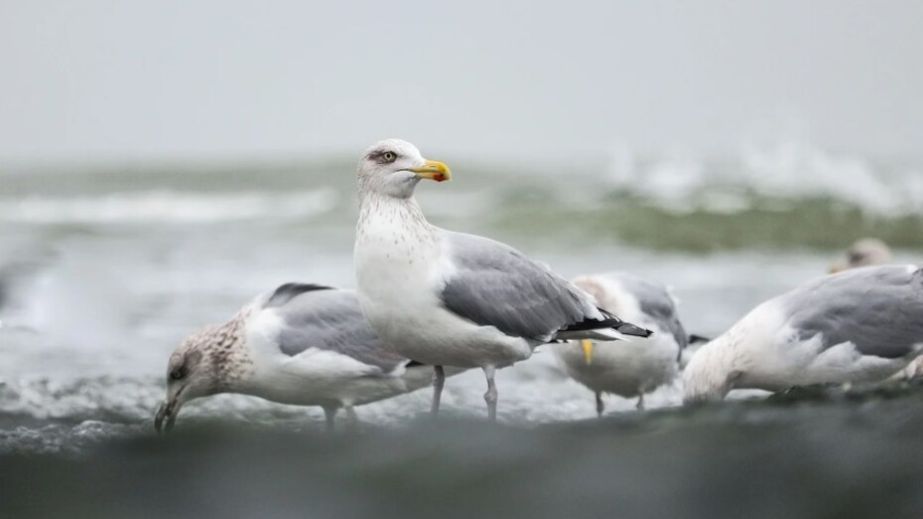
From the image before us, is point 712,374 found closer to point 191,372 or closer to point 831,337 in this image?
point 831,337

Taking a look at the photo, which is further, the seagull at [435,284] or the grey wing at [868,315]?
the grey wing at [868,315]

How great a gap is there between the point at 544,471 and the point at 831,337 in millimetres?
1745

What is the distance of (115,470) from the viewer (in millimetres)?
5133

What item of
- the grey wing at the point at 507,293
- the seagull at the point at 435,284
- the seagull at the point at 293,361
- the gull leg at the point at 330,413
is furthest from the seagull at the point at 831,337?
the gull leg at the point at 330,413

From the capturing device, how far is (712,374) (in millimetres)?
6227

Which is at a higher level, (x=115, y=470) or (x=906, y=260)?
(x=906, y=260)

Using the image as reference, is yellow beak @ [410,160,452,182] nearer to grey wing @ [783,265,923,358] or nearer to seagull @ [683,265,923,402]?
seagull @ [683,265,923,402]

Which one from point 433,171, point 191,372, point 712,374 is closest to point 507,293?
point 433,171

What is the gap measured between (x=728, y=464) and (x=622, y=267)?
10.2 m

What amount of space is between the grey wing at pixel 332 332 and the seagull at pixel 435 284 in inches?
23.5

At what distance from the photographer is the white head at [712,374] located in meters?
6.19

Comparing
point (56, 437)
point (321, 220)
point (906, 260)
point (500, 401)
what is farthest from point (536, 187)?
point (56, 437)

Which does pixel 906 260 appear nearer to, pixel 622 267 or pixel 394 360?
pixel 622 267

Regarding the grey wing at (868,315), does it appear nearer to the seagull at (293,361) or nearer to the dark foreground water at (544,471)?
the dark foreground water at (544,471)
